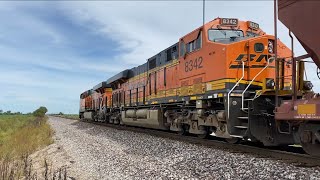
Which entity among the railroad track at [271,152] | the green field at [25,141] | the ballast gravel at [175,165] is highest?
the railroad track at [271,152]

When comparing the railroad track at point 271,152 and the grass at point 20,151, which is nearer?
the railroad track at point 271,152

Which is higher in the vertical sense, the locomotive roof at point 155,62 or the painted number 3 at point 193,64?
the locomotive roof at point 155,62

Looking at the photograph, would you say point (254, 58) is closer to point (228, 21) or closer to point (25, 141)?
point (228, 21)

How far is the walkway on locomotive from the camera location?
10648mm

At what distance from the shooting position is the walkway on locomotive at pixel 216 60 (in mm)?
10648

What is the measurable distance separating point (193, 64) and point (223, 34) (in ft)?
5.25

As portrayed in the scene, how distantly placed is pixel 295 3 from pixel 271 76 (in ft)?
12.3

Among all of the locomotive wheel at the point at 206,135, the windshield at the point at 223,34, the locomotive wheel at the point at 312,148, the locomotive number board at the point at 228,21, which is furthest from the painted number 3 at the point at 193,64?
the locomotive wheel at the point at 312,148

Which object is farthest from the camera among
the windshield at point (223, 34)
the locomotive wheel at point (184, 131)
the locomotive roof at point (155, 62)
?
the locomotive roof at point (155, 62)

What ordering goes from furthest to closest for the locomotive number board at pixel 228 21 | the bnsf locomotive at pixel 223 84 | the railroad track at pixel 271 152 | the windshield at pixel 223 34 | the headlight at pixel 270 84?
the locomotive number board at pixel 228 21, the windshield at pixel 223 34, the headlight at pixel 270 84, the bnsf locomotive at pixel 223 84, the railroad track at pixel 271 152

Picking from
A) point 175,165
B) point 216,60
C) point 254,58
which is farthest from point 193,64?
point 175,165

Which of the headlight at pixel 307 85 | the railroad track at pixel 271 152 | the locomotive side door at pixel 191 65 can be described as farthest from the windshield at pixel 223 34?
the headlight at pixel 307 85

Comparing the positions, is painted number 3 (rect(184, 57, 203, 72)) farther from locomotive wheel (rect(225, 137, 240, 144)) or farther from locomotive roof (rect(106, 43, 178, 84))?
locomotive wheel (rect(225, 137, 240, 144))

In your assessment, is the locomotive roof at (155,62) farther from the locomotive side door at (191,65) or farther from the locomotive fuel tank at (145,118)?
the locomotive fuel tank at (145,118)
